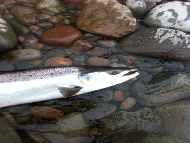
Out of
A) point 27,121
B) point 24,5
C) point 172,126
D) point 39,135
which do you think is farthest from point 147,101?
point 24,5

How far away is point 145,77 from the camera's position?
12.7 feet

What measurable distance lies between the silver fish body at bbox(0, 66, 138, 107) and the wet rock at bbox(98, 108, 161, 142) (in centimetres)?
71

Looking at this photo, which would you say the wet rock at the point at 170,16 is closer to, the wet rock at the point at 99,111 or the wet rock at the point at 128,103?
the wet rock at the point at 128,103

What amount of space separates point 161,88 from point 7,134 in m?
3.12

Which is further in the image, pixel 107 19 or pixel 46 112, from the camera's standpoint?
pixel 107 19

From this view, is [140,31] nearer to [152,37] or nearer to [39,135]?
[152,37]

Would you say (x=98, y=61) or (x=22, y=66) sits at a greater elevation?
A: (x=98, y=61)

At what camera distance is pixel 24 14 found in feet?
16.0

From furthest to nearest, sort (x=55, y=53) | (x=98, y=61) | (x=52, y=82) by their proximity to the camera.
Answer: (x=55, y=53)
(x=98, y=61)
(x=52, y=82)

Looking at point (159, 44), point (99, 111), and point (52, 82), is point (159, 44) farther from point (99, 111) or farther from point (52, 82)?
point (52, 82)

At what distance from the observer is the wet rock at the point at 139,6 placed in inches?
197

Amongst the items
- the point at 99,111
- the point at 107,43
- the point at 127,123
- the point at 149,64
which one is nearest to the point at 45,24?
the point at 107,43

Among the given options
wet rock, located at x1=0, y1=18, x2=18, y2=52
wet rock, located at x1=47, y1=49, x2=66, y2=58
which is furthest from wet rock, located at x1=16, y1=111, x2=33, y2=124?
wet rock, located at x1=0, y1=18, x2=18, y2=52

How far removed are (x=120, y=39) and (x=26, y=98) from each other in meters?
2.80
